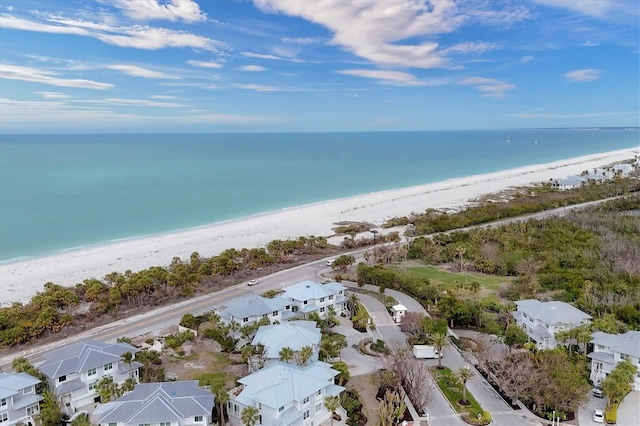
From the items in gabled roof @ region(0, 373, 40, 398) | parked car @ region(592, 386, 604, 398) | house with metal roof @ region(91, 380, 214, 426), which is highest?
gabled roof @ region(0, 373, 40, 398)

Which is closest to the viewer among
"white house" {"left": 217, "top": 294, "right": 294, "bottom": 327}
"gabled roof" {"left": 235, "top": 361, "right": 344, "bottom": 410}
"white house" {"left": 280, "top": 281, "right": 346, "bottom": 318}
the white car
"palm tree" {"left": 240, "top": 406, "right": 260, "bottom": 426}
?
"palm tree" {"left": 240, "top": 406, "right": 260, "bottom": 426}

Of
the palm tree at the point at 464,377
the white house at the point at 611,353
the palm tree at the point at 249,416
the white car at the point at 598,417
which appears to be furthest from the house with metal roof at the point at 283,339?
the white house at the point at 611,353

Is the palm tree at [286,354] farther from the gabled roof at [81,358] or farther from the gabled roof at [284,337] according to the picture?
the gabled roof at [81,358]

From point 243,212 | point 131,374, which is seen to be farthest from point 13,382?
point 243,212

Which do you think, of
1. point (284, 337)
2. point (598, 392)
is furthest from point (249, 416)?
point (598, 392)

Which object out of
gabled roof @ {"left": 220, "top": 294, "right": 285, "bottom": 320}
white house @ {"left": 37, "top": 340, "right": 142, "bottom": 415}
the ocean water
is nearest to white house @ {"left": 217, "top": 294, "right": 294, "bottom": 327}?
gabled roof @ {"left": 220, "top": 294, "right": 285, "bottom": 320}

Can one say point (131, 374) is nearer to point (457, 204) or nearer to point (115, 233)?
point (115, 233)

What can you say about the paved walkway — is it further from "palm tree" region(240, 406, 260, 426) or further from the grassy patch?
"palm tree" region(240, 406, 260, 426)

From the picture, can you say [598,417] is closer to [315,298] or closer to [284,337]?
[284,337]
